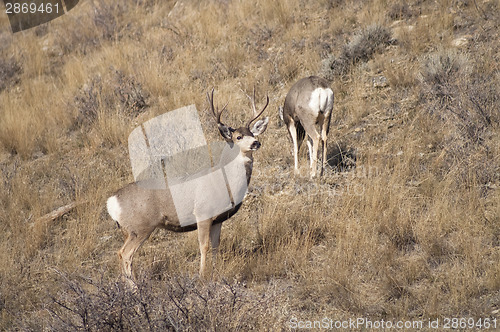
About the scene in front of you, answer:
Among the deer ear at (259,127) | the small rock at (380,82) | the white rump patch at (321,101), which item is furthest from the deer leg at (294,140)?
the small rock at (380,82)

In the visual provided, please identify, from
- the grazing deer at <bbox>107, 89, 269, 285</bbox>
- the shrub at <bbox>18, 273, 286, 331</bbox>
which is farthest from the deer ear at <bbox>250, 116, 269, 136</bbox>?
the shrub at <bbox>18, 273, 286, 331</bbox>

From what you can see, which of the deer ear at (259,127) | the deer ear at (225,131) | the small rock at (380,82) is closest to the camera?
the deer ear at (225,131)

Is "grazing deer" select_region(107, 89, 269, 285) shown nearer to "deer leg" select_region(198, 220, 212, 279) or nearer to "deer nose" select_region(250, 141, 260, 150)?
"deer leg" select_region(198, 220, 212, 279)

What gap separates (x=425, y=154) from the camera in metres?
7.55

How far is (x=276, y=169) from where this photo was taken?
837cm

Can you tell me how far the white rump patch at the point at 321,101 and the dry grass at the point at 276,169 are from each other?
895mm

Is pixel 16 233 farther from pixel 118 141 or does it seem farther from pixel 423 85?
pixel 423 85

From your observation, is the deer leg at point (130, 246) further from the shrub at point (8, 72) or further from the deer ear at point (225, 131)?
the shrub at point (8, 72)

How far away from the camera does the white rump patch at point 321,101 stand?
7.79 metres

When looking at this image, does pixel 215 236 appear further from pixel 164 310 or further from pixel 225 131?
pixel 164 310

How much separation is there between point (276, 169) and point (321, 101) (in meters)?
1.29

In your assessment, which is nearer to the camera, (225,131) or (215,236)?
(215,236)

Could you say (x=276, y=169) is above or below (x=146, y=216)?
below

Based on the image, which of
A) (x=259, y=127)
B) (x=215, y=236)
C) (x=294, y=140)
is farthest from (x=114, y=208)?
(x=294, y=140)
